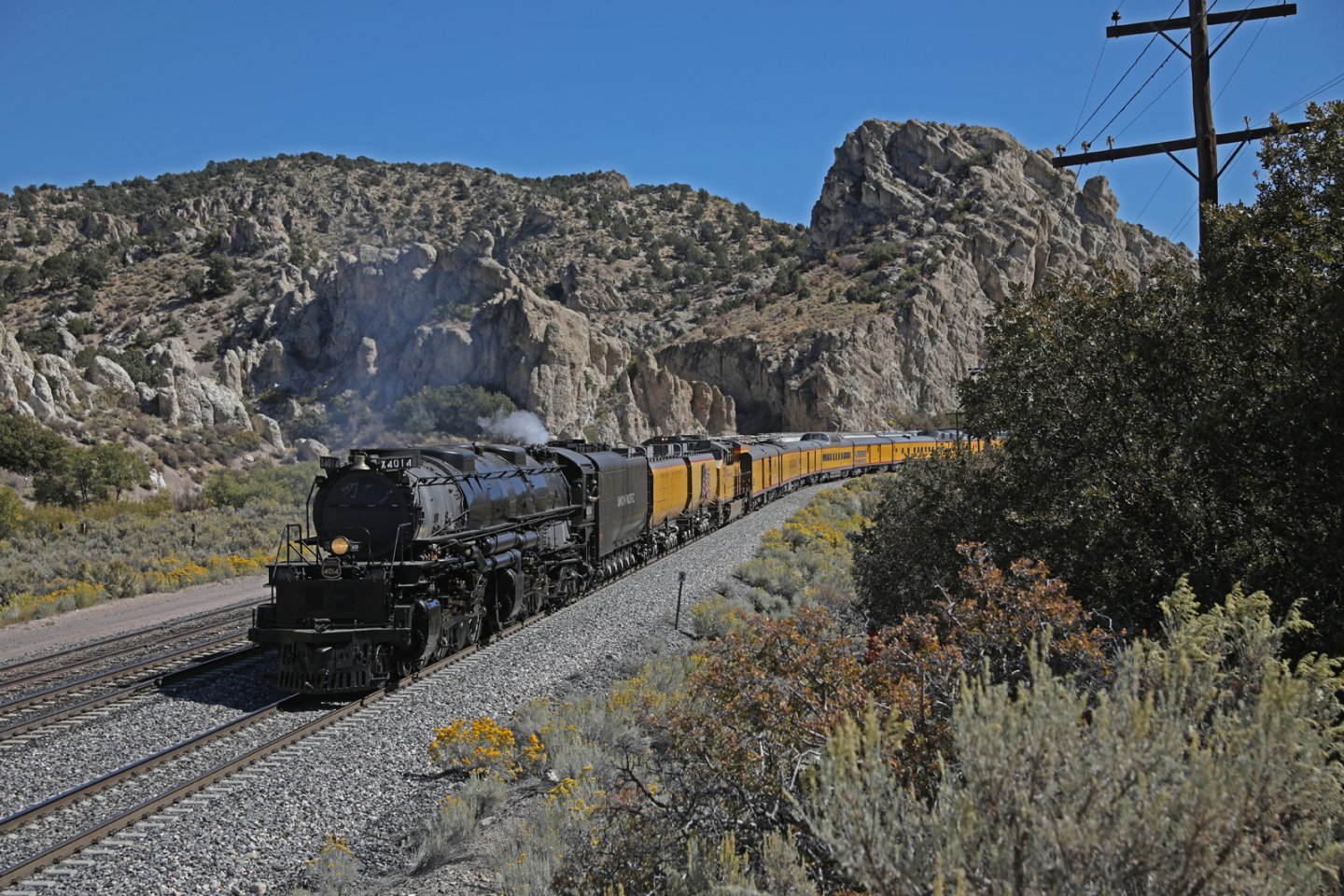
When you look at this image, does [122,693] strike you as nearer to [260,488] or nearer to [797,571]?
[797,571]

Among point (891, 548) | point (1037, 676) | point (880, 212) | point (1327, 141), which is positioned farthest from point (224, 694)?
point (880, 212)

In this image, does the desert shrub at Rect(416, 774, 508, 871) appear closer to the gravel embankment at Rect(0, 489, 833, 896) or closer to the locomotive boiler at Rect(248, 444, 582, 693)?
the gravel embankment at Rect(0, 489, 833, 896)

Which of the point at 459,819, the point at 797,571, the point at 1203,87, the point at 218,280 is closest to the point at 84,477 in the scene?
the point at 797,571

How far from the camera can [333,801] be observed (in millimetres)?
8445

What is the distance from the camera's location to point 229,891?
22.2ft

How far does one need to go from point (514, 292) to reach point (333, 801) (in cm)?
5809

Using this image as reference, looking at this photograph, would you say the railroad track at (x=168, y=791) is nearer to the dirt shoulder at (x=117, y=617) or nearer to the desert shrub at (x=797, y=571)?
the desert shrub at (x=797, y=571)

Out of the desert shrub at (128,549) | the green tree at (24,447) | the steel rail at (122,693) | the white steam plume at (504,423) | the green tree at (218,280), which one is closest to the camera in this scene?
the steel rail at (122,693)

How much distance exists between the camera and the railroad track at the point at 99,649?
13477mm

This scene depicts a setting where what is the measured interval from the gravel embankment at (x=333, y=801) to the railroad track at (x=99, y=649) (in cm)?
594

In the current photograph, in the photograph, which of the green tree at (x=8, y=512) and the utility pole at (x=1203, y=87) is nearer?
the utility pole at (x=1203, y=87)

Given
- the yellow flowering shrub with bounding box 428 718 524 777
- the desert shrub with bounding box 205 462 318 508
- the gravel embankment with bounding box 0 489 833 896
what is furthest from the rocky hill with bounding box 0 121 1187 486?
the yellow flowering shrub with bounding box 428 718 524 777

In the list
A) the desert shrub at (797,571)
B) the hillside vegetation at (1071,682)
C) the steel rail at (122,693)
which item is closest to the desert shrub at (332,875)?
the hillside vegetation at (1071,682)

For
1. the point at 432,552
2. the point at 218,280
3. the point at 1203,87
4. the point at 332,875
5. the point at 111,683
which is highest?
the point at 218,280
